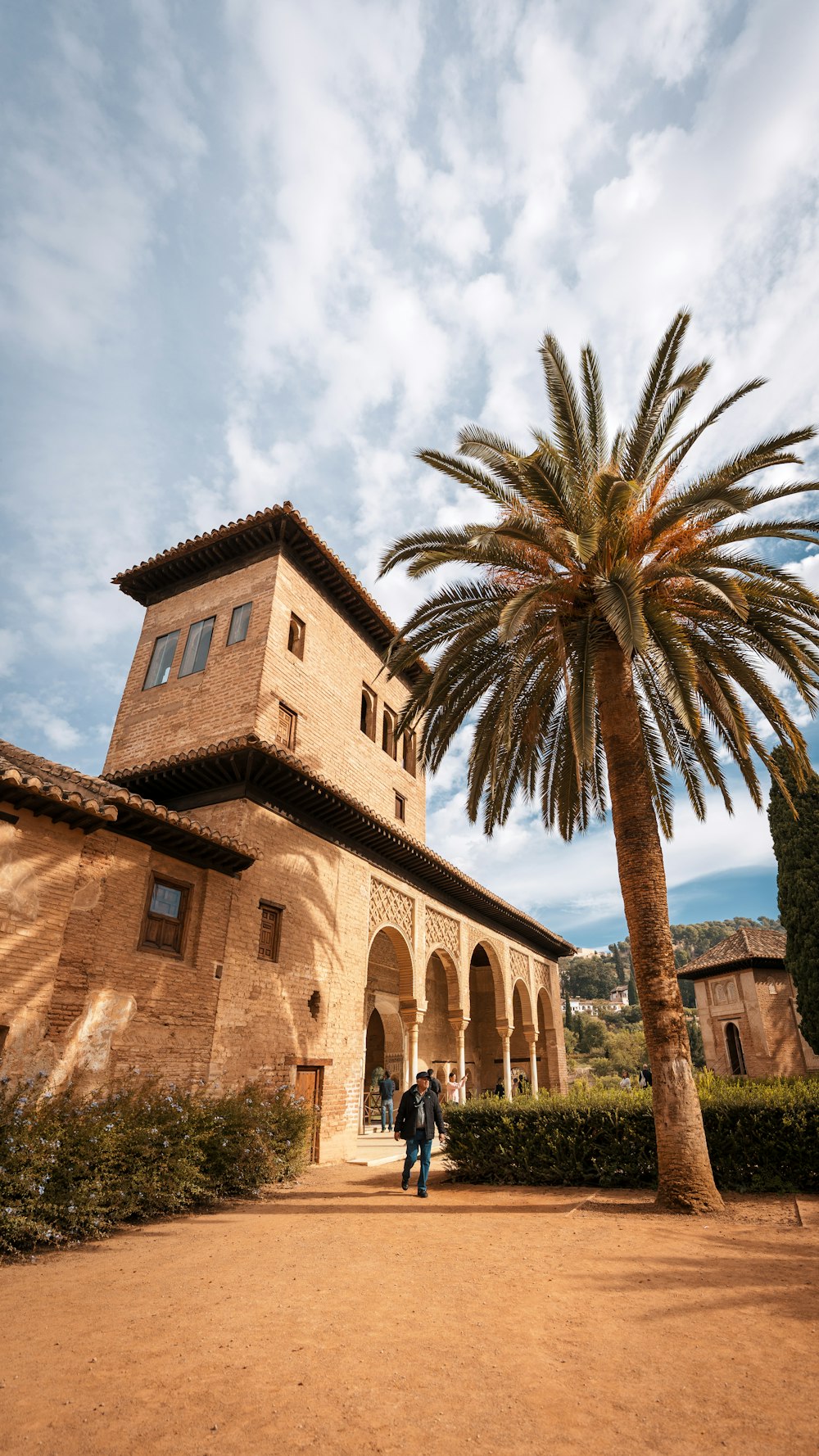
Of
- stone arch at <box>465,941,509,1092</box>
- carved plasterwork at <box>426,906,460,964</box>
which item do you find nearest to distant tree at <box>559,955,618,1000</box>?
stone arch at <box>465,941,509,1092</box>

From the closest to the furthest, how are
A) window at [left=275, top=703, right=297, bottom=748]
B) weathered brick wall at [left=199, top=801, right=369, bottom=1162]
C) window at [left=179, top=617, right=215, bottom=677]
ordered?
weathered brick wall at [left=199, top=801, right=369, bottom=1162] → window at [left=275, top=703, right=297, bottom=748] → window at [left=179, top=617, right=215, bottom=677]

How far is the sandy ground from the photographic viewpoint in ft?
9.01

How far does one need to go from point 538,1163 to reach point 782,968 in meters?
18.7

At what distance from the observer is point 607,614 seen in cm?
714

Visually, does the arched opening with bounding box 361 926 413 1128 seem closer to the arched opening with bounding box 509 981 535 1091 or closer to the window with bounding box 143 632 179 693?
the arched opening with bounding box 509 981 535 1091

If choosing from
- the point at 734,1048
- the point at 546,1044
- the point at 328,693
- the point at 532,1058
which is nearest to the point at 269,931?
the point at 328,693

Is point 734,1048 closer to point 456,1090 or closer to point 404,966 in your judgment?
point 456,1090

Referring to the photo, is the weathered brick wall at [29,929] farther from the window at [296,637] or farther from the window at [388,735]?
the window at [388,735]

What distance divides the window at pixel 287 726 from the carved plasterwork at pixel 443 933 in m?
5.61

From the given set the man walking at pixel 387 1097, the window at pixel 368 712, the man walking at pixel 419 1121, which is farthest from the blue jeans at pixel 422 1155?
the window at pixel 368 712

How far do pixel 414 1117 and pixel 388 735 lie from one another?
1015 cm

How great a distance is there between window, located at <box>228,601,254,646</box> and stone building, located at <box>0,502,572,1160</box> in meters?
0.05

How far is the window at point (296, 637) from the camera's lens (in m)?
14.2

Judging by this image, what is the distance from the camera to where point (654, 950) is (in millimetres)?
7625
